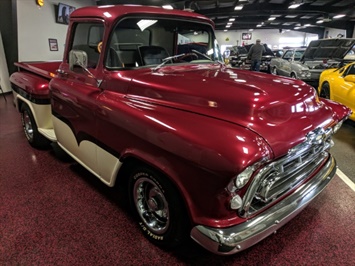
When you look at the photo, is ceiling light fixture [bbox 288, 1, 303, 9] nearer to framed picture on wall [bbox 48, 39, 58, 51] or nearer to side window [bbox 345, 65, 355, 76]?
side window [bbox 345, 65, 355, 76]

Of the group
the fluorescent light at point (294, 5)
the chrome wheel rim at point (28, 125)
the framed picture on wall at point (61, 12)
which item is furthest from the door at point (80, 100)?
the fluorescent light at point (294, 5)

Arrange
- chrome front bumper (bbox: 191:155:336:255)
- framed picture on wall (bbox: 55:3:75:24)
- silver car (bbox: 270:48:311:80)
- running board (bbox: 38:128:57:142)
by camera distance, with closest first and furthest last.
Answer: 1. chrome front bumper (bbox: 191:155:336:255)
2. running board (bbox: 38:128:57:142)
3. silver car (bbox: 270:48:311:80)
4. framed picture on wall (bbox: 55:3:75:24)

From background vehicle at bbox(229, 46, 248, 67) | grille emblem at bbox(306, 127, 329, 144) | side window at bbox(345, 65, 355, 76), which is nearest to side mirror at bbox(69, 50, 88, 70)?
grille emblem at bbox(306, 127, 329, 144)

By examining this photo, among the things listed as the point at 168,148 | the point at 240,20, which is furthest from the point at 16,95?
the point at 240,20

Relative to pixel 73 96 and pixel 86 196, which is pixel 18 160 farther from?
pixel 73 96

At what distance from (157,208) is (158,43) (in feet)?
5.14

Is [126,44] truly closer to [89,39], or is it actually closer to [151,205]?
[89,39]

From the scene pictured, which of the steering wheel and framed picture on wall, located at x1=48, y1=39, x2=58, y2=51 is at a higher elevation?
framed picture on wall, located at x1=48, y1=39, x2=58, y2=51

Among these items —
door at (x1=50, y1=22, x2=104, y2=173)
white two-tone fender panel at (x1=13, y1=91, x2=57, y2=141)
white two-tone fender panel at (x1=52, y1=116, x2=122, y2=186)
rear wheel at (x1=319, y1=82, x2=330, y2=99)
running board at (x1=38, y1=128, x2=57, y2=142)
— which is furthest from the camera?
rear wheel at (x1=319, y1=82, x2=330, y2=99)

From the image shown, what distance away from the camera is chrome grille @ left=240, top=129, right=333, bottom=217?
1.52 meters

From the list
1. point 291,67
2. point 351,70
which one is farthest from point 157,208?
point 291,67

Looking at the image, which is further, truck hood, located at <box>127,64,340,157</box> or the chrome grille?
truck hood, located at <box>127,64,340,157</box>

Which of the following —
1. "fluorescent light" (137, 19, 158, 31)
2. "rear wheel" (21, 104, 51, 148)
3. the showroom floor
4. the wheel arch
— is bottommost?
the showroom floor

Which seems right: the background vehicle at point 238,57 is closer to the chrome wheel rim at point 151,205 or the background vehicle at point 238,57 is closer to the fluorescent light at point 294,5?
the fluorescent light at point 294,5
